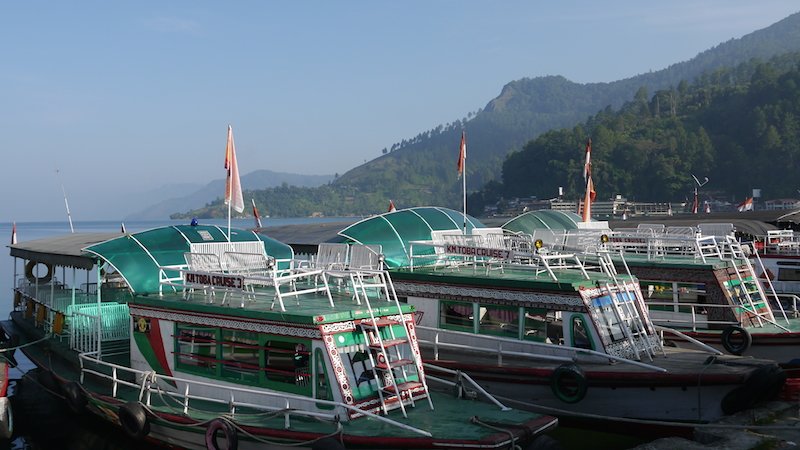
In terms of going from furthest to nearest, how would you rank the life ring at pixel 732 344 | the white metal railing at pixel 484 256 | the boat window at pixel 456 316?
1. the life ring at pixel 732 344
2. the boat window at pixel 456 316
3. the white metal railing at pixel 484 256

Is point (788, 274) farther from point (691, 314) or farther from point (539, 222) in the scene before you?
point (691, 314)

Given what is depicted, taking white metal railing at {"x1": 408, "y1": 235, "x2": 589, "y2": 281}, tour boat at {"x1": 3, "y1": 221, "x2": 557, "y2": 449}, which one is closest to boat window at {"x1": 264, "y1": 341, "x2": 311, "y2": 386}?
tour boat at {"x1": 3, "y1": 221, "x2": 557, "y2": 449}

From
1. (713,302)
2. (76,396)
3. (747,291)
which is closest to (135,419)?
(76,396)

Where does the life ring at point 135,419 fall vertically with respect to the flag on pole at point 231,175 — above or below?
below

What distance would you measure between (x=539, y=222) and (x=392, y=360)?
59.2ft

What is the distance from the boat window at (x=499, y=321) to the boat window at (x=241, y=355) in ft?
19.2

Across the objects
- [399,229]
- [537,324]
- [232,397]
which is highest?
[399,229]

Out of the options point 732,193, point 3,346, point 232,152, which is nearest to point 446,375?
point 232,152

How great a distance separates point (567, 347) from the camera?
13.8 m

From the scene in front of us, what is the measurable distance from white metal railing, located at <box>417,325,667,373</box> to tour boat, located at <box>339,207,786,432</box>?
23 mm

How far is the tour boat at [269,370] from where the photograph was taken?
33.2 feet

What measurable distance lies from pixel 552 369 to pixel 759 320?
27.0ft

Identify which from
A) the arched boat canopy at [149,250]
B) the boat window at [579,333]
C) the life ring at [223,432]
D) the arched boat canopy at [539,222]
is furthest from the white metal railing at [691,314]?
the life ring at [223,432]

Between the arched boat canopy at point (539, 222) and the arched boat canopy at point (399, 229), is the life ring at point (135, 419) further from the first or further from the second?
the arched boat canopy at point (539, 222)
